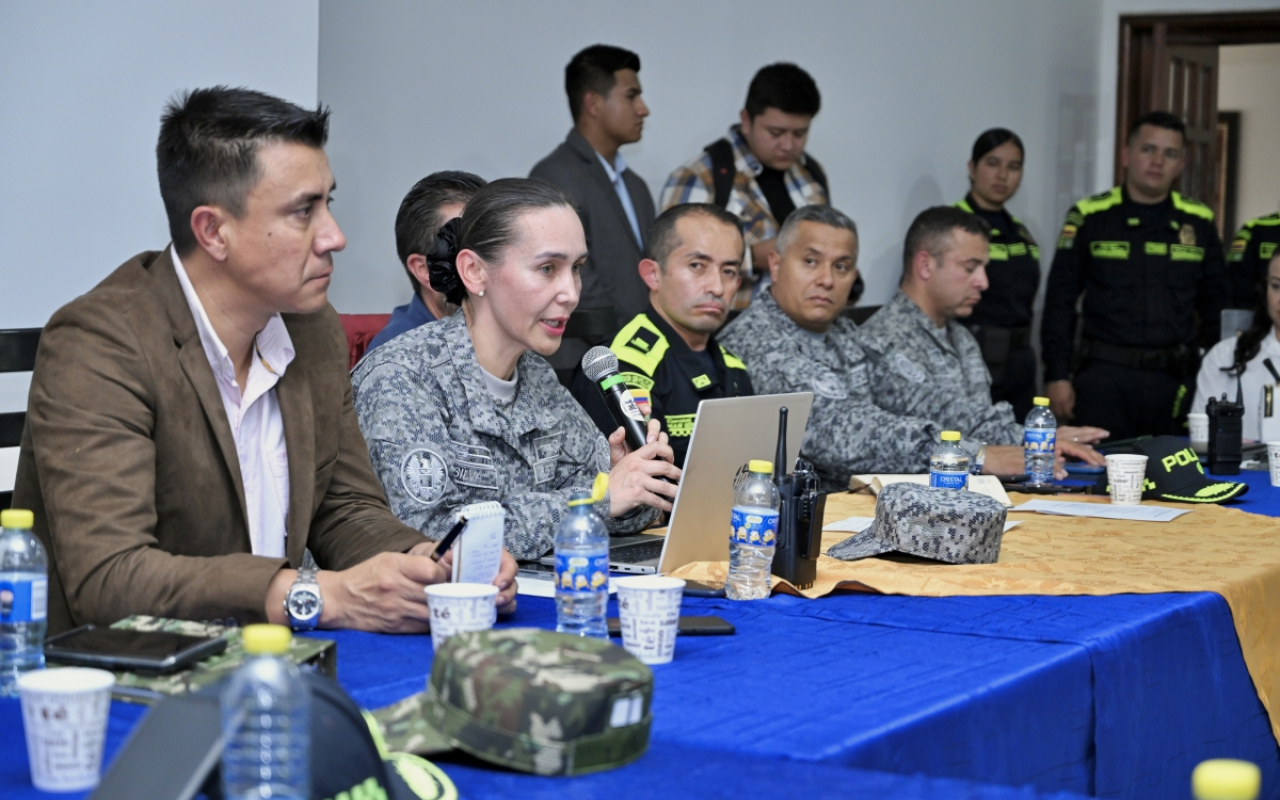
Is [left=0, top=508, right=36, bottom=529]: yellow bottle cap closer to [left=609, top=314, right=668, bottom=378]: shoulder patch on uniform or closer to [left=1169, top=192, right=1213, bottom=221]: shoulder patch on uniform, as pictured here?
[left=609, top=314, right=668, bottom=378]: shoulder patch on uniform

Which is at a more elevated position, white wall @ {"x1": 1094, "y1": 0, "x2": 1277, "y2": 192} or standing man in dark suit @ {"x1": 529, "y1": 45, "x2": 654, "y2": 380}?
white wall @ {"x1": 1094, "y1": 0, "x2": 1277, "y2": 192}

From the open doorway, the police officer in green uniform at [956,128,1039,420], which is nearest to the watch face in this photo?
the police officer in green uniform at [956,128,1039,420]

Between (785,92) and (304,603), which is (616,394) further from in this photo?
(785,92)

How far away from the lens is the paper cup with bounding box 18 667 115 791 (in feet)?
3.65

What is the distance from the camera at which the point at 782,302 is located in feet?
12.5

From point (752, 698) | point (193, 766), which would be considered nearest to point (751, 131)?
point (752, 698)

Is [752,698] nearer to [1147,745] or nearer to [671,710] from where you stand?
[671,710]

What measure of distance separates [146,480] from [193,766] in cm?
75

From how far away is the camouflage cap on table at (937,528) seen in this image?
2.18 meters

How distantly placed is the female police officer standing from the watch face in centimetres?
47

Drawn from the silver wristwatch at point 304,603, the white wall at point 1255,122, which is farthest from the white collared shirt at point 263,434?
the white wall at point 1255,122

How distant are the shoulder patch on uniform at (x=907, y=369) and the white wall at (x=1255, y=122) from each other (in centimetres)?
759

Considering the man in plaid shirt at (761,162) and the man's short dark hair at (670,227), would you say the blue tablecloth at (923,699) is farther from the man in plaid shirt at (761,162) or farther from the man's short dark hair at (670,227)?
the man in plaid shirt at (761,162)

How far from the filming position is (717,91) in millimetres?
5461
